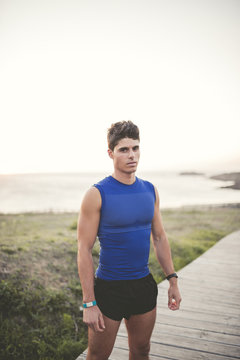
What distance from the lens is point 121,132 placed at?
196 centimetres

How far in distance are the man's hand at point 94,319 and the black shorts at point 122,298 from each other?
0.09 metres

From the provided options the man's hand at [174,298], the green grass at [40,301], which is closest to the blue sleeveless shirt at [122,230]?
the man's hand at [174,298]

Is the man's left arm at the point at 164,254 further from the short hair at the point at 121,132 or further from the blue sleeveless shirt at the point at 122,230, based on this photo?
the short hair at the point at 121,132

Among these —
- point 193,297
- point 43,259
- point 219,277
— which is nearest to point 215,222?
point 219,277

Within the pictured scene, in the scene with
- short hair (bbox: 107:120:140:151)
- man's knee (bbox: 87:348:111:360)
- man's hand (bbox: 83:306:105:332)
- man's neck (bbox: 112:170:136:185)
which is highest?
short hair (bbox: 107:120:140:151)

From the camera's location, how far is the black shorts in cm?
185

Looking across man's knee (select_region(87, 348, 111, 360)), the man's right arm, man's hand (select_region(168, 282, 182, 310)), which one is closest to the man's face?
the man's right arm

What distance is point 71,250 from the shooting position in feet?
18.4

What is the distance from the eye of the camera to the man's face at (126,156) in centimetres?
195

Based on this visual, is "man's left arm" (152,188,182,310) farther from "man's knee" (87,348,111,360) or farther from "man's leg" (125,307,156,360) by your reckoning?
"man's knee" (87,348,111,360)

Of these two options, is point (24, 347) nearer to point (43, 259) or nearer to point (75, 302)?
point (75, 302)

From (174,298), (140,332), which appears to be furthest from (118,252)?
(174,298)

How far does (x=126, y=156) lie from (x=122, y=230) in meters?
0.63

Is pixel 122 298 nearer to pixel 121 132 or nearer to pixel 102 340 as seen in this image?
pixel 102 340
